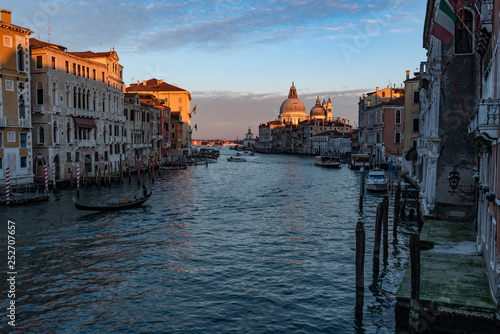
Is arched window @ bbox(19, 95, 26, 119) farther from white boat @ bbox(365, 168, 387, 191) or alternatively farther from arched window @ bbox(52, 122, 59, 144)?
white boat @ bbox(365, 168, 387, 191)

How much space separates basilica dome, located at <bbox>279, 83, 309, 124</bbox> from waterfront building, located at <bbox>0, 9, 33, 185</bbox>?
154887 mm

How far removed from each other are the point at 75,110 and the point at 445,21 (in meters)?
32.7

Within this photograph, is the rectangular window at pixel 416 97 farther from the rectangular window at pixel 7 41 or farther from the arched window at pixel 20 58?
the rectangular window at pixel 7 41

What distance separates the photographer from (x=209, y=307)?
38.8 feet

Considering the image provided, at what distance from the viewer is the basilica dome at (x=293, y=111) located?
18325cm

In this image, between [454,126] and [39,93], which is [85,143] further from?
[454,126]

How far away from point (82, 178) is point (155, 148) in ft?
78.0

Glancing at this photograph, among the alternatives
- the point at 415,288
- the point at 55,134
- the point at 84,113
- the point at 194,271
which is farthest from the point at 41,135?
the point at 415,288

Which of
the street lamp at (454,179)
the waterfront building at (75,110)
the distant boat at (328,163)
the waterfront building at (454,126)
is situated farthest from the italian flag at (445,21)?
the distant boat at (328,163)

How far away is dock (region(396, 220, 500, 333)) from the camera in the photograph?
8.88 meters

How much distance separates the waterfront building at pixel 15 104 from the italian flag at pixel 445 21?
27.9 m

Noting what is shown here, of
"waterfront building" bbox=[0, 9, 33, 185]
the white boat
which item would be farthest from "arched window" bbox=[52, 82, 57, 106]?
the white boat

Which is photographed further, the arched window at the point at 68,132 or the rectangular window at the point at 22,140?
the arched window at the point at 68,132

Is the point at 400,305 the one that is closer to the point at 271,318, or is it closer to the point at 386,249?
the point at 271,318
